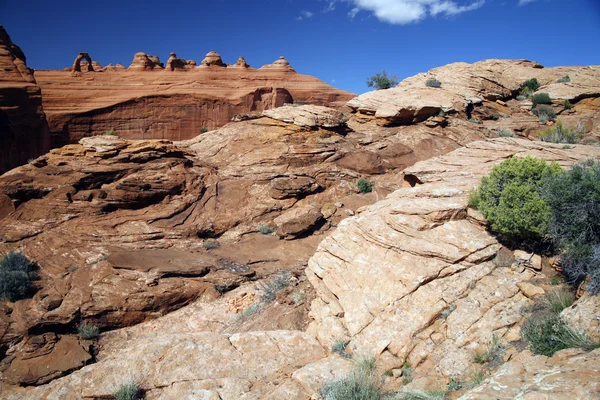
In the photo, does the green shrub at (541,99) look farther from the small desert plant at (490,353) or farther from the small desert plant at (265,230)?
the small desert plant at (490,353)

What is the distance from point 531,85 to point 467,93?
5113 millimetres

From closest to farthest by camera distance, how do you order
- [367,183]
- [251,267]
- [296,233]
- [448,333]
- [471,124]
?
[448,333] < [251,267] < [296,233] < [367,183] < [471,124]

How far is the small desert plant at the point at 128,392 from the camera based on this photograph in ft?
17.6

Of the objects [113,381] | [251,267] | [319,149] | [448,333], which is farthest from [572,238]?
[319,149]

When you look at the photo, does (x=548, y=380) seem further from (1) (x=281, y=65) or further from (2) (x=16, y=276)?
(1) (x=281, y=65)

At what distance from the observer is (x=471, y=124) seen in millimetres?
18125

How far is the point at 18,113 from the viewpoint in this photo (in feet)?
75.3

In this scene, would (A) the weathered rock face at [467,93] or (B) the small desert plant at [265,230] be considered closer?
(B) the small desert plant at [265,230]

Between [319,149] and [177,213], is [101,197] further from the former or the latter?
[319,149]

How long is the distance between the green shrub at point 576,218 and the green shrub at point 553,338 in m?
1.11

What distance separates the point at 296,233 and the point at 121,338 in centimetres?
645

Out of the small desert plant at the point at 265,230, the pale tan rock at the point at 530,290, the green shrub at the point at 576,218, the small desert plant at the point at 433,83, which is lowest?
the small desert plant at the point at 265,230

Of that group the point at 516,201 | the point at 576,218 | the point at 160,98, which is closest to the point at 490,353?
the point at 576,218

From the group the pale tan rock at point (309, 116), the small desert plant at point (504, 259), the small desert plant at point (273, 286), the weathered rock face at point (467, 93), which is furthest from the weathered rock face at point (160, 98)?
the small desert plant at point (504, 259)
